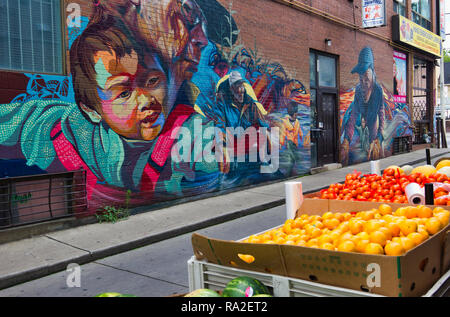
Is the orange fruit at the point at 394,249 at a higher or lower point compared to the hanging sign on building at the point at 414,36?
lower

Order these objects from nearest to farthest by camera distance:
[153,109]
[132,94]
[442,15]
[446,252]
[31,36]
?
[446,252], [31,36], [132,94], [153,109], [442,15]

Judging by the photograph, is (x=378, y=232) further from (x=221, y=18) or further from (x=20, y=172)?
(x=221, y=18)

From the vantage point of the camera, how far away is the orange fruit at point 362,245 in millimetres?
2692

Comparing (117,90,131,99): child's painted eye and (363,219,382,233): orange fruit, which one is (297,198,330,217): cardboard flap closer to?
(363,219,382,233): orange fruit

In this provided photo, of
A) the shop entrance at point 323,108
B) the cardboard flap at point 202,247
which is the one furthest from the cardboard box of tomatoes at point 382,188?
the shop entrance at point 323,108

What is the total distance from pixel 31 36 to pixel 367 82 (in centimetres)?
1428

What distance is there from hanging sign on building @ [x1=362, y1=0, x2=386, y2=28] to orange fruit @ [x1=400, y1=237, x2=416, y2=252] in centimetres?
1546

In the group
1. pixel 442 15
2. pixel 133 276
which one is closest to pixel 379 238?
pixel 133 276

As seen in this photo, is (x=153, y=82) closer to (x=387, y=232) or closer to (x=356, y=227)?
(x=356, y=227)

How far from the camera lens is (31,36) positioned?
23.4 ft

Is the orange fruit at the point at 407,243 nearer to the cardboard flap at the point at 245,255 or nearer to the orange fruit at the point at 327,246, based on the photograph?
the orange fruit at the point at 327,246

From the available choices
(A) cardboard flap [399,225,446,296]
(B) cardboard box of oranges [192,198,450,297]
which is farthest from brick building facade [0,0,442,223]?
(A) cardboard flap [399,225,446,296]
